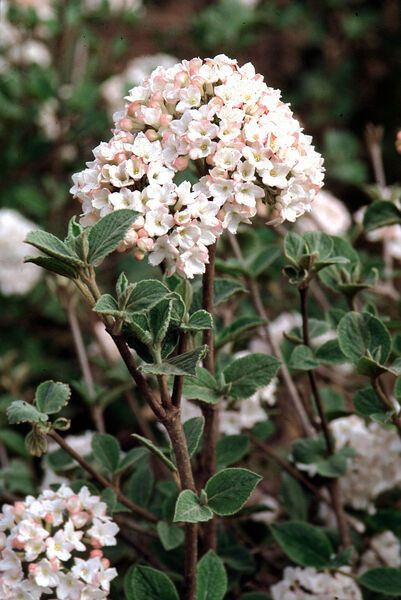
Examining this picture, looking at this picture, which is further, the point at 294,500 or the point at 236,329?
the point at 294,500

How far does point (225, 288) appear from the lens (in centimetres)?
162

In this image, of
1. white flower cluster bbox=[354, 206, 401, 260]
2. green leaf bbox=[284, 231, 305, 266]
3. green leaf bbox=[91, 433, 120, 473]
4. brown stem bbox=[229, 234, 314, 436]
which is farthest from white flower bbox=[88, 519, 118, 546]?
white flower cluster bbox=[354, 206, 401, 260]

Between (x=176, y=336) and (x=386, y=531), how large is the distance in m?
0.85

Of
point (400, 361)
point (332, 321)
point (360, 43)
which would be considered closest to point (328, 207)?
point (332, 321)

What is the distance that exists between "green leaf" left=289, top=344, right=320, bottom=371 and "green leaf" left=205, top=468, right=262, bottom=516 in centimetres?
28

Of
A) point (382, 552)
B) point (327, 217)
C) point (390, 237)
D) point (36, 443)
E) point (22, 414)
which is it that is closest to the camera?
point (22, 414)

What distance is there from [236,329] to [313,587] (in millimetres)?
534

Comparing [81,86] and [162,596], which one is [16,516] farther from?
[81,86]

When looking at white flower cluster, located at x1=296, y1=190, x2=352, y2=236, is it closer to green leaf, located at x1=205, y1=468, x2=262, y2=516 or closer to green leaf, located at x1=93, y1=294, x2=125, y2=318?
green leaf, located at x1=205, y1=468, x2=262, y2=516

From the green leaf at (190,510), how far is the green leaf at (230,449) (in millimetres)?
361

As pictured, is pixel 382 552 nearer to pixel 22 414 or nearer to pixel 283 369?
pixel 283 369

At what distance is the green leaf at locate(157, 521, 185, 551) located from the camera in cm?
162

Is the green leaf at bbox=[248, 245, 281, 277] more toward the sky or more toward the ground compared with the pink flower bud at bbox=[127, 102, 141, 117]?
more toward the ground

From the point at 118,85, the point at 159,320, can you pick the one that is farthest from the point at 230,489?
the point at 118,85
